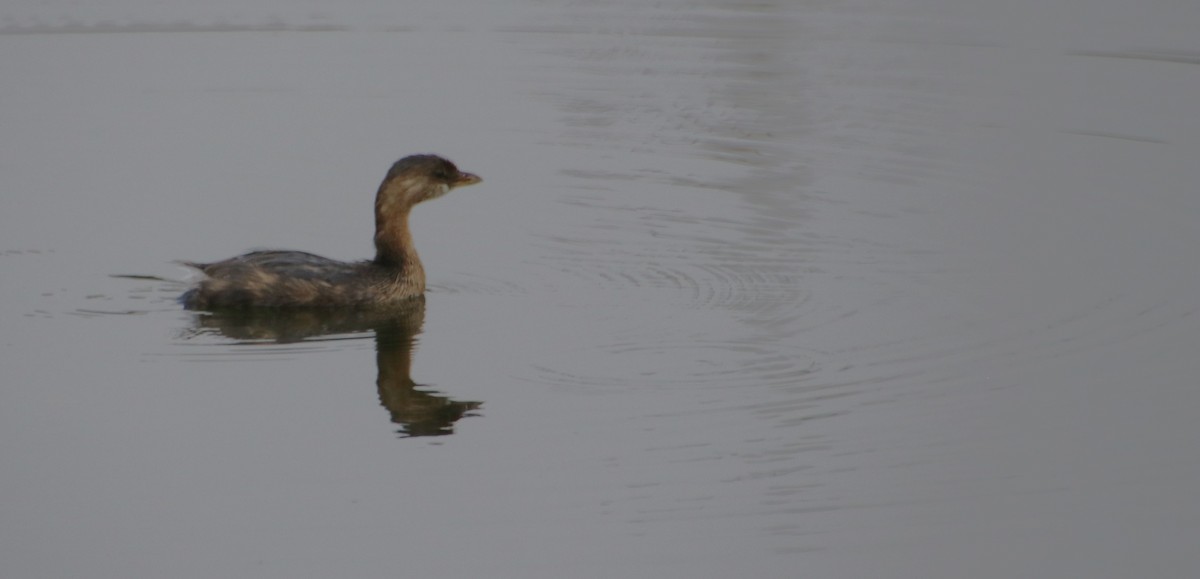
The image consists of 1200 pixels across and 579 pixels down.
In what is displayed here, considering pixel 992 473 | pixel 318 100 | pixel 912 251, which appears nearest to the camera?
pixel 992 473

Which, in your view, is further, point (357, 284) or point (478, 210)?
point (478, 210)

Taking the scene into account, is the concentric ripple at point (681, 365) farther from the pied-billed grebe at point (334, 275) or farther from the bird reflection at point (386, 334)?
the pied-billed grebe at point (334, 275)

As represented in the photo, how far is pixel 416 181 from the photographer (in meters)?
11.2

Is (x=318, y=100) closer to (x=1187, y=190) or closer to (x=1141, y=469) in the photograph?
(x=1187, y=190)

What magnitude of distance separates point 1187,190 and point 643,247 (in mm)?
3740

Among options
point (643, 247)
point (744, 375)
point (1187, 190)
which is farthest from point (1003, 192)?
point (744, 375)

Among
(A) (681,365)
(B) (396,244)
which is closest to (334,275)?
(B) (396,244)

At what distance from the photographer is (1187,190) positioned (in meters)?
12.5

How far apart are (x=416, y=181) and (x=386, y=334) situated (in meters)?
1.46

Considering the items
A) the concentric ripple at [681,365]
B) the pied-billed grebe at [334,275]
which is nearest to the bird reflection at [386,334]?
the pied-billed grebe at [334,275]

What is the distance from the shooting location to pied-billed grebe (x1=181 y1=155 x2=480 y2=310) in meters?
10.4

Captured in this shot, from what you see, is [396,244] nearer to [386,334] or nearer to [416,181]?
[416,181]

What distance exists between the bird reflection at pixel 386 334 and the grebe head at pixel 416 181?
69cm

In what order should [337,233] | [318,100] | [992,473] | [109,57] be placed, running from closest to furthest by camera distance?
[992,473], [337,233], [318,100], [109,57]
